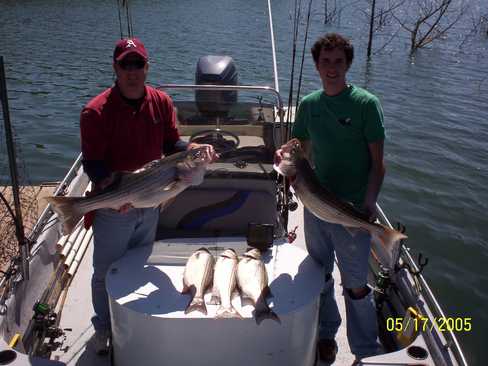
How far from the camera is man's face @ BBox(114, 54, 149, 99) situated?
3248mm

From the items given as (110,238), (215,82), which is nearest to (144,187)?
(110,238)

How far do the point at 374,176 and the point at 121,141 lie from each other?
1.74 meters

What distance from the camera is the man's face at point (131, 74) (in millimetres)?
3248

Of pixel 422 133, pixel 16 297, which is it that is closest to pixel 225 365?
pixel 16 297

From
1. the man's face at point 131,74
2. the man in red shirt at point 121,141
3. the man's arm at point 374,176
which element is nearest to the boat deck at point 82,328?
the man in red shirt at point 121,141

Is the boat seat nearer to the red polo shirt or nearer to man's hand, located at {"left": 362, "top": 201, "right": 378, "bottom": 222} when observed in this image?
the red polo shirt

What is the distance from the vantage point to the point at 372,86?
58.1ft

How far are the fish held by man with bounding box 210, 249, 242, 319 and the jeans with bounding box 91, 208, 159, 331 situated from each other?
2.04ft

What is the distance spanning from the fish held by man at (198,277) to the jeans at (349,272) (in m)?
0.79

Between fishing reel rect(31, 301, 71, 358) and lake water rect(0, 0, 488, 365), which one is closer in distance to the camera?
fishing reel rect(31, 301, 71, 358)

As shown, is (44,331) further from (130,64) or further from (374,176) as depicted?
(374,176)

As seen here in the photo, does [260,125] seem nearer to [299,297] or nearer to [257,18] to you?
[299,297]

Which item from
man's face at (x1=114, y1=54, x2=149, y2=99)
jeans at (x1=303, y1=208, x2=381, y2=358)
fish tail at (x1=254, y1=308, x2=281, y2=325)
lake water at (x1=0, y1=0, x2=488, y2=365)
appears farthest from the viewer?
lake water at (x1=0, y1=0, x2=488, y2=365)
